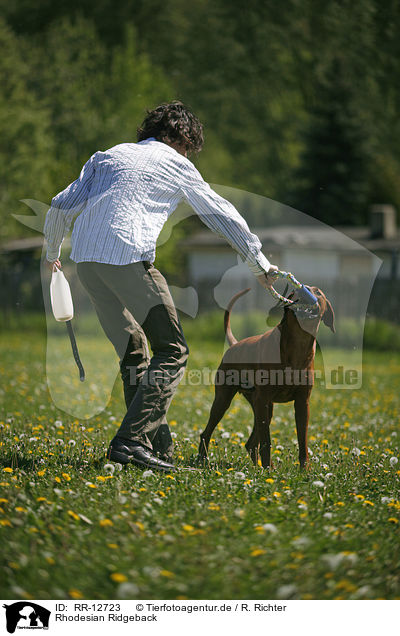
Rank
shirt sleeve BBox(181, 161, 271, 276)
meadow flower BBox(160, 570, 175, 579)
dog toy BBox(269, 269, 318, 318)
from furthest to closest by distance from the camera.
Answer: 1. dog toy BBox(269, 269, 318, 318)
2. shirt sleeve BBox(181, 161, 271, 276)
3. meadow flower BBox(160, 570, 175, 579)

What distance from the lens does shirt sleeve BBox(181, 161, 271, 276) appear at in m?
3.99

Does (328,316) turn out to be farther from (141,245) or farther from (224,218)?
(141,245)

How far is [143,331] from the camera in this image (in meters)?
4.23

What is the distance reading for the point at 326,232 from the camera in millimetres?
27078

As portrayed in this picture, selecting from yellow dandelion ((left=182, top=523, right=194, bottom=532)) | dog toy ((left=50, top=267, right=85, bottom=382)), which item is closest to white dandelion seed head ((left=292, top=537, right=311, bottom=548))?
yellow dandelion ((left=182, top=523, right=194, bottom=532))

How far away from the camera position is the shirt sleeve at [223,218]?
157 inches

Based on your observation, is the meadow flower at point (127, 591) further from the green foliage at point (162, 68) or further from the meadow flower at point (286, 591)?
the green foliage at point (162, 68)

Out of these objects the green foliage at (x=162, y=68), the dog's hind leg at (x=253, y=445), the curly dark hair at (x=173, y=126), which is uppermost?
the green foliage at (x=162, y=68)

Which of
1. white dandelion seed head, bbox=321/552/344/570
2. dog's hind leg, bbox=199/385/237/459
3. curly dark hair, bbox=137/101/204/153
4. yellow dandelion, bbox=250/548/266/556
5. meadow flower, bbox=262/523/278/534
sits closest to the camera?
white dandelion seed head, bbox=321/552/344/570

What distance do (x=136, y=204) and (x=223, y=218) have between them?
→ 56cm

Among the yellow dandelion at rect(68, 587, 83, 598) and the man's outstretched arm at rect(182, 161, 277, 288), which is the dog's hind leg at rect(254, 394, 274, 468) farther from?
the yellow dandelion at rect(68, 587, 83, 598)

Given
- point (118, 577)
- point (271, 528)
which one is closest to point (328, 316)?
point (271, 528)

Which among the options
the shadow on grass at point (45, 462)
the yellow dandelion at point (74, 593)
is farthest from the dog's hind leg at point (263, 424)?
the yellow dandelion at point (74, 593)
